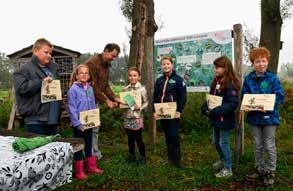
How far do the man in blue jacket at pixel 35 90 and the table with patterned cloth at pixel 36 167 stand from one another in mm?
633

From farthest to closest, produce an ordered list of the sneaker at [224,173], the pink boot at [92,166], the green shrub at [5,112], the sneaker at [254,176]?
the green shrub at [5,112], the pink boot at [92,166], the sneaker at [224,173], the sneaker at [254,176]

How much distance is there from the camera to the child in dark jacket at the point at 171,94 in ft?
19.5

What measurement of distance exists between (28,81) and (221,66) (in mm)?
2711

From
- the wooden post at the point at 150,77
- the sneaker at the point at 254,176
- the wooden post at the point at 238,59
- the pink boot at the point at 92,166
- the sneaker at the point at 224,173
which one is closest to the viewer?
the sneaker at the point at 254,176

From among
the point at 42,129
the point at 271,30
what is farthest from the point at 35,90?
the point at 271,30

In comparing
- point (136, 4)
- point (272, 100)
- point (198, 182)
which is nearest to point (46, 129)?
point (198, 182)

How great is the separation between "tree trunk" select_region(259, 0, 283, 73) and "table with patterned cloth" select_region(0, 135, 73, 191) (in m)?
8.38

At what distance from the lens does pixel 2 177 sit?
351 centimetres

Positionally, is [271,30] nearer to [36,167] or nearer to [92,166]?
[92,166]

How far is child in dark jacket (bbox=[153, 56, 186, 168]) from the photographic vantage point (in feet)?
19.5

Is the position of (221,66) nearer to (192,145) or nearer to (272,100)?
(272,100)

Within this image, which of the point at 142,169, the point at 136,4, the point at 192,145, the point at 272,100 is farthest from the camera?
the point at 136,4

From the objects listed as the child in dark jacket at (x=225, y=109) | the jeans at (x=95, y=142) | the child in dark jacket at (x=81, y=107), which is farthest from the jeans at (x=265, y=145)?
the jeans at (x=95, y=142)

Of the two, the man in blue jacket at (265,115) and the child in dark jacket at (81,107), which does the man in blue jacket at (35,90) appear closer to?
the child in dark jacket at (81,107)
